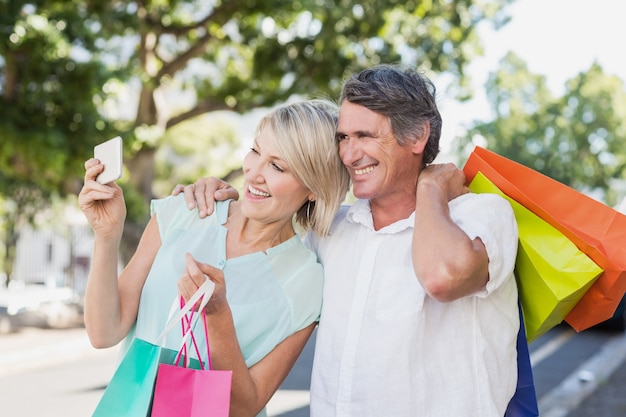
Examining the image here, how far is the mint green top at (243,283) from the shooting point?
2.24m

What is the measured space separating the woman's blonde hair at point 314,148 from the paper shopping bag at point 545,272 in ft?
1.61

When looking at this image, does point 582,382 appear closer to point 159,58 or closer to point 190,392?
point 190,392

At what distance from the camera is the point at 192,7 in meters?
14.6

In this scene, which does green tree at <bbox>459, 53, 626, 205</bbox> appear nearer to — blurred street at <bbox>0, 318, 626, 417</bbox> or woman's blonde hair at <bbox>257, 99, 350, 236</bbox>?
blurred street at <bbox>0, 318, 626, 417</bbox>

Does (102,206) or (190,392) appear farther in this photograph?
(102,206)

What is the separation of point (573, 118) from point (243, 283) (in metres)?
16.4

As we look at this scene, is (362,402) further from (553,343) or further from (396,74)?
(553,343)

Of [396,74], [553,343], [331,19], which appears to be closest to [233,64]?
[331,19]

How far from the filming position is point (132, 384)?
1.91 meters

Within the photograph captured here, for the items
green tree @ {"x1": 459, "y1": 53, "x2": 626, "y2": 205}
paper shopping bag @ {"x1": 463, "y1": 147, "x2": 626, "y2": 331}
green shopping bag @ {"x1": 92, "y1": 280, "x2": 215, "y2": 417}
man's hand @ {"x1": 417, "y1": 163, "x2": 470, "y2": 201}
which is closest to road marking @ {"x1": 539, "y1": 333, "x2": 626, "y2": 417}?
green tree @ {"x1": 459, "y1": 53, "x2": 626, "y2": 205}

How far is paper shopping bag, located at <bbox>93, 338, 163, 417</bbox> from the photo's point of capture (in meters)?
1.89

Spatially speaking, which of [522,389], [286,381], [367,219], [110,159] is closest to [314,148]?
[367,219]

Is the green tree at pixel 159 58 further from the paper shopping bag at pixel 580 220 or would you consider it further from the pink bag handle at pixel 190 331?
the pink bag handle at pixel 190 331

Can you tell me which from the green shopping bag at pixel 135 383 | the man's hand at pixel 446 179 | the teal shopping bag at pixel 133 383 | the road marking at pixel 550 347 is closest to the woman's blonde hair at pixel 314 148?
the man's hand at pixel 446 179
